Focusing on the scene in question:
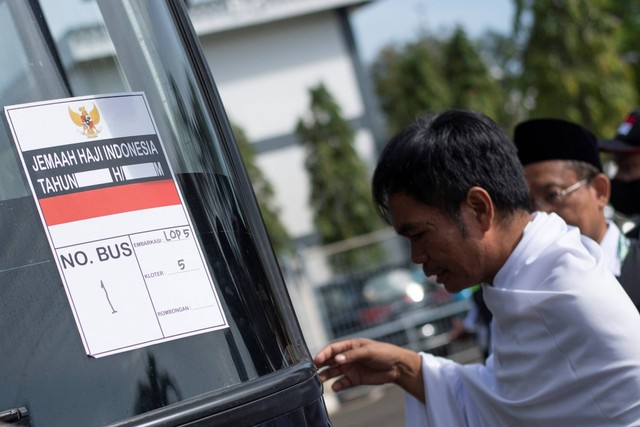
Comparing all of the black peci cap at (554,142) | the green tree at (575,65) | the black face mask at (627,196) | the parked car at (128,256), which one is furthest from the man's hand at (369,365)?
the green tree at (575,65)

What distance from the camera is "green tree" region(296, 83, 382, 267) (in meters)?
26.1

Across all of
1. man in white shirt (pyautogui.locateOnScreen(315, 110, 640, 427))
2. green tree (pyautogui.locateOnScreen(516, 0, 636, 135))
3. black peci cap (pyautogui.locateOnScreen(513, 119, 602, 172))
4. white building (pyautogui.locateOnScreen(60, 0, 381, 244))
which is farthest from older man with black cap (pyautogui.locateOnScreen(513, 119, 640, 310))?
white building (pyautogui.locateOnScreen(60, 0, 381, 244))

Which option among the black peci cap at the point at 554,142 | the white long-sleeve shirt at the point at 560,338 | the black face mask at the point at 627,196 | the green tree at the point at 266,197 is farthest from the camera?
the green tree at the point at 266,197

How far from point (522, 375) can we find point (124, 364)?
107 centimetres

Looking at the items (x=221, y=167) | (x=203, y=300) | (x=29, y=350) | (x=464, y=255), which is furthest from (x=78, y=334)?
(x=464, y=255)

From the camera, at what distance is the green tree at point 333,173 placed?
2609 cm

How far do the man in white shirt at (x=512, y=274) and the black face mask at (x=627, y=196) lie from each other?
2086 millimetres

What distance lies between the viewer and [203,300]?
1.83 m

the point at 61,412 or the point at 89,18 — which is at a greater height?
the point at 89,18

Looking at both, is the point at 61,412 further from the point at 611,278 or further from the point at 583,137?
the point at 583,137

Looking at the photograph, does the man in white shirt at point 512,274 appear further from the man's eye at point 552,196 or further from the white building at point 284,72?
the white building at point 284,72

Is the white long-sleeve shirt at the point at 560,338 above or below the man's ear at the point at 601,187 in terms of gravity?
below

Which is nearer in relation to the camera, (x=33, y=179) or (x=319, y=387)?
(x=33, y=179)

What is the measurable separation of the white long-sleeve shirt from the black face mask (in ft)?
6.95
